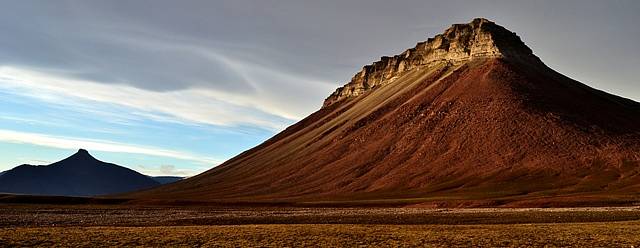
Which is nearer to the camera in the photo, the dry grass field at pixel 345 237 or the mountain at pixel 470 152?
the dry grass field at pixel 345 237

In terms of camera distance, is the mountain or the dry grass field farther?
the mountain

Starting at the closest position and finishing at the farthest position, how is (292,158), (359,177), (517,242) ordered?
(517,242) → (359,177) → (292,158)

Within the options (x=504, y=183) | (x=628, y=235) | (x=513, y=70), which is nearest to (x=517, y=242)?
(x=628, y=235)

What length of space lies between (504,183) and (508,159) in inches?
664

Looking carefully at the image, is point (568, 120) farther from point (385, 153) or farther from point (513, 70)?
point (385, 153)

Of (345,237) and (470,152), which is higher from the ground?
(470,152)

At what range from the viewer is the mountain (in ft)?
416

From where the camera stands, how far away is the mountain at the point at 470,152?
127m

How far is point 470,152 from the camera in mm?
150375

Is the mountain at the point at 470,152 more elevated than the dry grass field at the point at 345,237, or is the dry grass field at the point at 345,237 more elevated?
the mountain at the point at 470,152

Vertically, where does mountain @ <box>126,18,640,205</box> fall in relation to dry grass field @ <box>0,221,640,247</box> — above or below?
above

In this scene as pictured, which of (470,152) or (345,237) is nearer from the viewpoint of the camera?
(345,237)

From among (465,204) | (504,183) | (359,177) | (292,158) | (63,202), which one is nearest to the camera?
(465,204)

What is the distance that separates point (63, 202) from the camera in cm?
10850
